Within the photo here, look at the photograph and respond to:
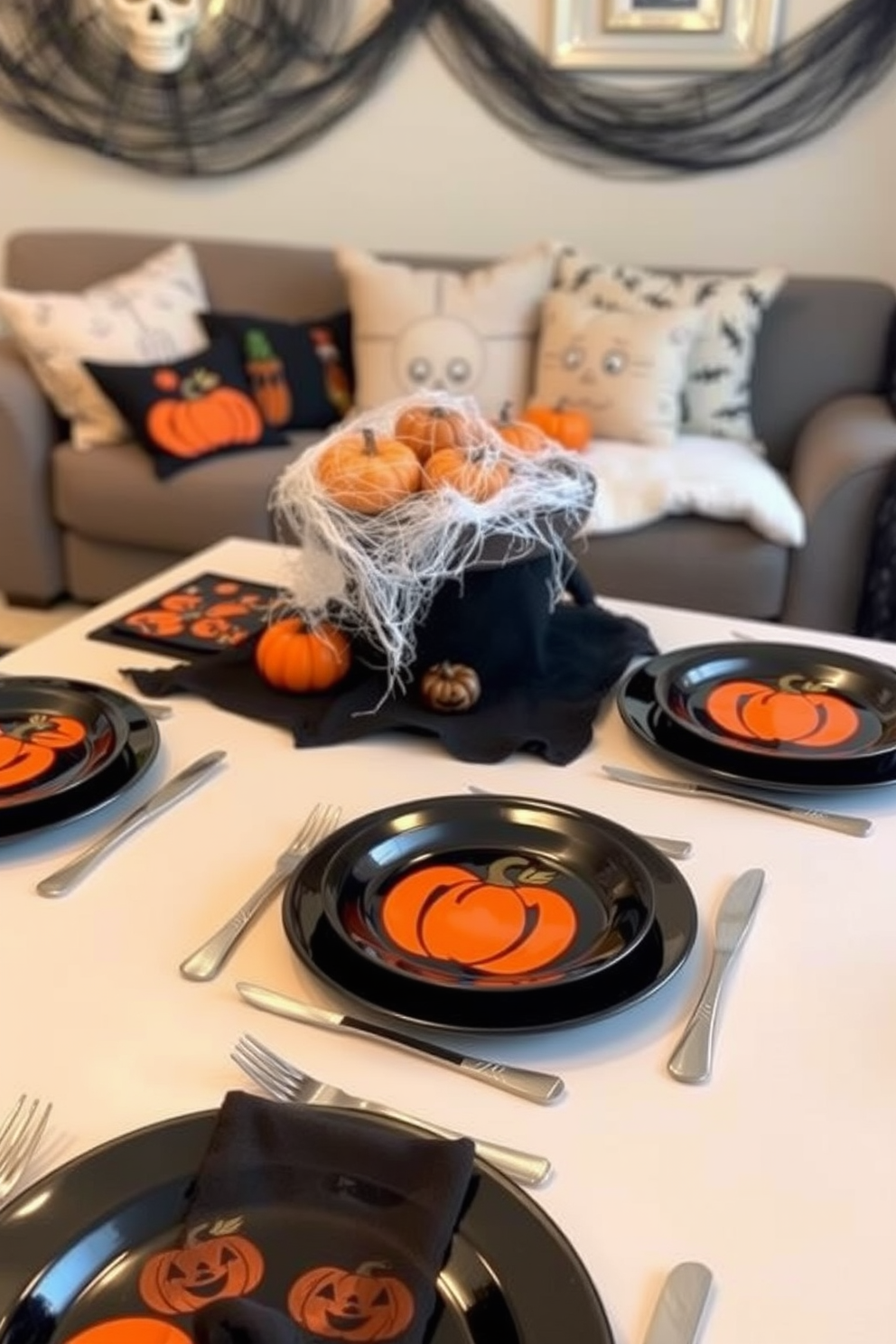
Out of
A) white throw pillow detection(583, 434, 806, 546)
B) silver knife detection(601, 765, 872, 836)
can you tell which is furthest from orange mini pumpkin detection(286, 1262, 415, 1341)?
white throw pillow detection(583, 434, 806, 546)

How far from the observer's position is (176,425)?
2.86 metres

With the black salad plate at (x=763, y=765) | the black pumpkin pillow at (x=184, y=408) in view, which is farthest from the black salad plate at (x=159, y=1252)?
the black pumpkin pillow at (x=184, y=408)

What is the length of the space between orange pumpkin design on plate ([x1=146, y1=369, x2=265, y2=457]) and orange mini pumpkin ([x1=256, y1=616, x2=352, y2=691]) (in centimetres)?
168

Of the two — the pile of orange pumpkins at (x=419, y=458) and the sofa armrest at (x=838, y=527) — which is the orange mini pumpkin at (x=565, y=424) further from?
the pile of orange pumpkins at (x=419, y=458)

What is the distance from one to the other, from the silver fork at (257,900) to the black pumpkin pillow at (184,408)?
191cm

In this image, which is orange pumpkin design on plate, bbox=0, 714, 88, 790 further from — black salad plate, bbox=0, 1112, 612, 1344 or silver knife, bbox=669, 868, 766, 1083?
silver knife, bbox=669, 868, 766, 1083

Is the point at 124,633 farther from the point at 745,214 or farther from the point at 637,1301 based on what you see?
the point at 745,214

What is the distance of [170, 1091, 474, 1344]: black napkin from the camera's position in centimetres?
63

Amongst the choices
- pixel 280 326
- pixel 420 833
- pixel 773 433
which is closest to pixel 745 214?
pixel 773 433

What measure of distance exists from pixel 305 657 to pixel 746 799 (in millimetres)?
436

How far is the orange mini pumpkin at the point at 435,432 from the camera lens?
122cm

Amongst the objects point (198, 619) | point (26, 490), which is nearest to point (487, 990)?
point (198, 619)

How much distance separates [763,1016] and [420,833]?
0.29 meters

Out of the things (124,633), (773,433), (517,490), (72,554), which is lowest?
(72,554)
